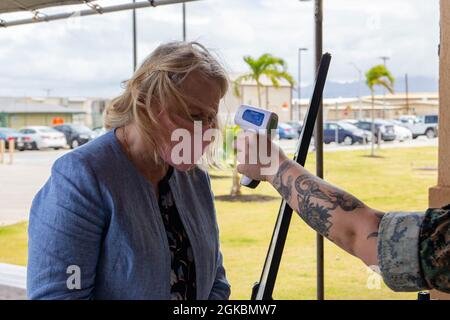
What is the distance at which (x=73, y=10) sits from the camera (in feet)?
10.7

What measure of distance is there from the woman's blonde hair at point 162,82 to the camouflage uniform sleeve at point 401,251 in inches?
22.7

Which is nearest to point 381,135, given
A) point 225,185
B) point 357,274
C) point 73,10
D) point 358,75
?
point 358,75

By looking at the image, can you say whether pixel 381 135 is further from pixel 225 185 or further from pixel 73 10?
pixel 73 10

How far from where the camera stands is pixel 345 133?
4801 millimetres

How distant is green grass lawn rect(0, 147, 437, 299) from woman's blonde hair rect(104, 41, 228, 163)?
3.37 meters

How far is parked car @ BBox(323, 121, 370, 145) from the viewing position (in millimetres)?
4309

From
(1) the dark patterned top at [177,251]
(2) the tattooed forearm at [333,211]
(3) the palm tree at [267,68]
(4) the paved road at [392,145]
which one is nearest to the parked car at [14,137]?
(3) the palm tree at [267,68]

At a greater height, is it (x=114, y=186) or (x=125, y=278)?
(x=114, y=186)

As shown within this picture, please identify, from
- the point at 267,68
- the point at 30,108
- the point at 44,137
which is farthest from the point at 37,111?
the point at 267,68

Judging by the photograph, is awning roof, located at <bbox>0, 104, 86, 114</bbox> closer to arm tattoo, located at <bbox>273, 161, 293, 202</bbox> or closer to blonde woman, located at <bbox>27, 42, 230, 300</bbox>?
blonde woman, located at <bbox>27, 42, 230, 300</bbox>

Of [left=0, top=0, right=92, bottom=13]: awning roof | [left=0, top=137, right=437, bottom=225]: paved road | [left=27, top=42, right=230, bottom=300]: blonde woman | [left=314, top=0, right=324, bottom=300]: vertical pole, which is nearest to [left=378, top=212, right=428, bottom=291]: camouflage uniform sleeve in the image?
[left=27, top=42, right=230, bottom=300]: blonde woman

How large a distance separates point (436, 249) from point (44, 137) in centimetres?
592

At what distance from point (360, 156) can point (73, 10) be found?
3431 mm

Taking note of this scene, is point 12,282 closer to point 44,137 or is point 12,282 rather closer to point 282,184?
point 44,137
